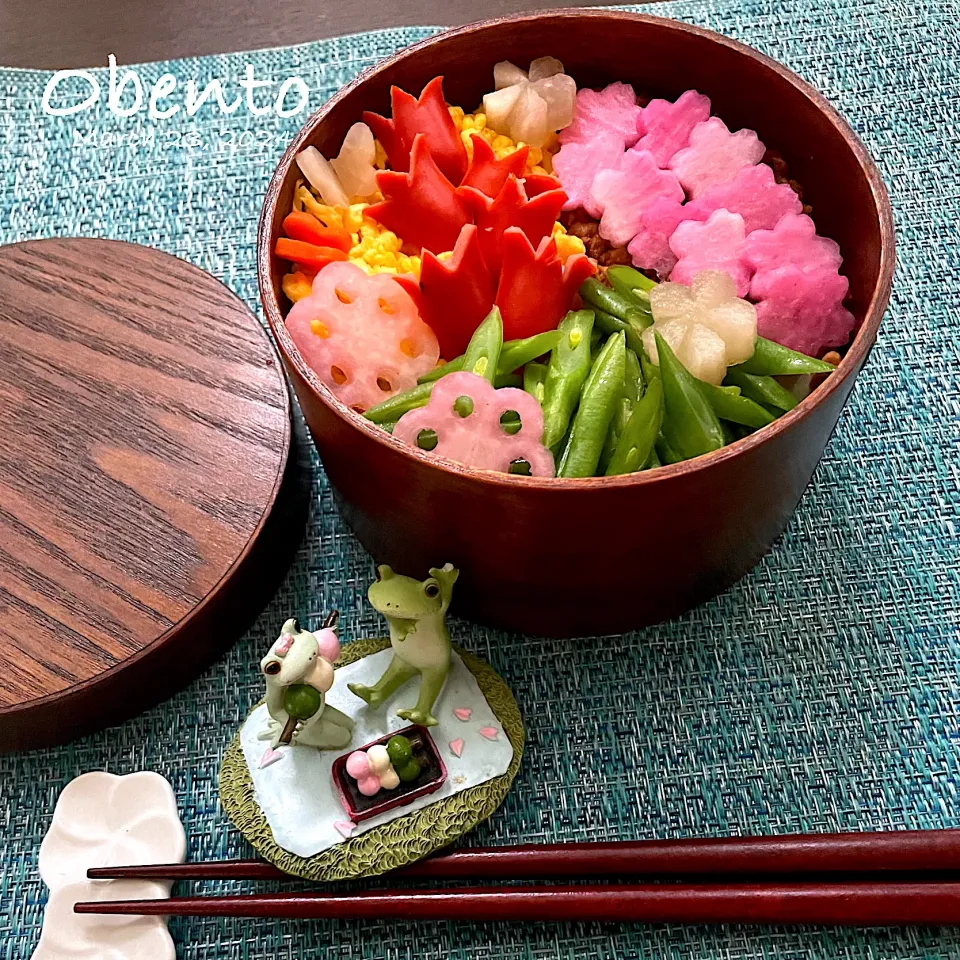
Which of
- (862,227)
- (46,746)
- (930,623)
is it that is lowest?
(46,746)

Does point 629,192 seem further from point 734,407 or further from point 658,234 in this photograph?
point 734,407

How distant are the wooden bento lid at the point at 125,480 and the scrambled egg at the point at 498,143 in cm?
36

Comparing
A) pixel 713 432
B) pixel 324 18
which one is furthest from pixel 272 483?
pixel 324 18

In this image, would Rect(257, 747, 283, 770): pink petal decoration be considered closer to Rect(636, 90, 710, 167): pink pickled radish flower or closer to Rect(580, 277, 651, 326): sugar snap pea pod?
Rect(580, 277, 651, 326): sugar snap pea pod

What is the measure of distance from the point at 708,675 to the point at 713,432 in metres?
0.32

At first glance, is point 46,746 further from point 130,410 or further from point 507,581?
point 507,581

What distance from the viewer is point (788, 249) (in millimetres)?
1135

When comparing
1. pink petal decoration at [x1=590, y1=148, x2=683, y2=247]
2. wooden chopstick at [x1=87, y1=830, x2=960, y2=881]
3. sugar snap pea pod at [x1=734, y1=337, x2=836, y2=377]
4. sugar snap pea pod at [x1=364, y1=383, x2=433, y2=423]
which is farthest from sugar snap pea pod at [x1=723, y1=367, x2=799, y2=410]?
wooden chopstick at [x1=87, y1=830, x2=960, y2=881]

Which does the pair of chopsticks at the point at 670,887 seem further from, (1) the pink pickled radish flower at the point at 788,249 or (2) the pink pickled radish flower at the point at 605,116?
(2) the pink pickled radish flower at the point at 605,116

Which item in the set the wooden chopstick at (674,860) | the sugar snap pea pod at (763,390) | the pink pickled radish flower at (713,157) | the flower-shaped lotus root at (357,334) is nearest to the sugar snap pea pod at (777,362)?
the sugar snap pea pod at (763,390)

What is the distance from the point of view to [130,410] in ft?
4.31

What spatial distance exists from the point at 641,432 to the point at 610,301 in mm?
186

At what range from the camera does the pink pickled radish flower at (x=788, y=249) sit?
1127mm

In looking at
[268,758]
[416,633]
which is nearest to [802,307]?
[416,633]
